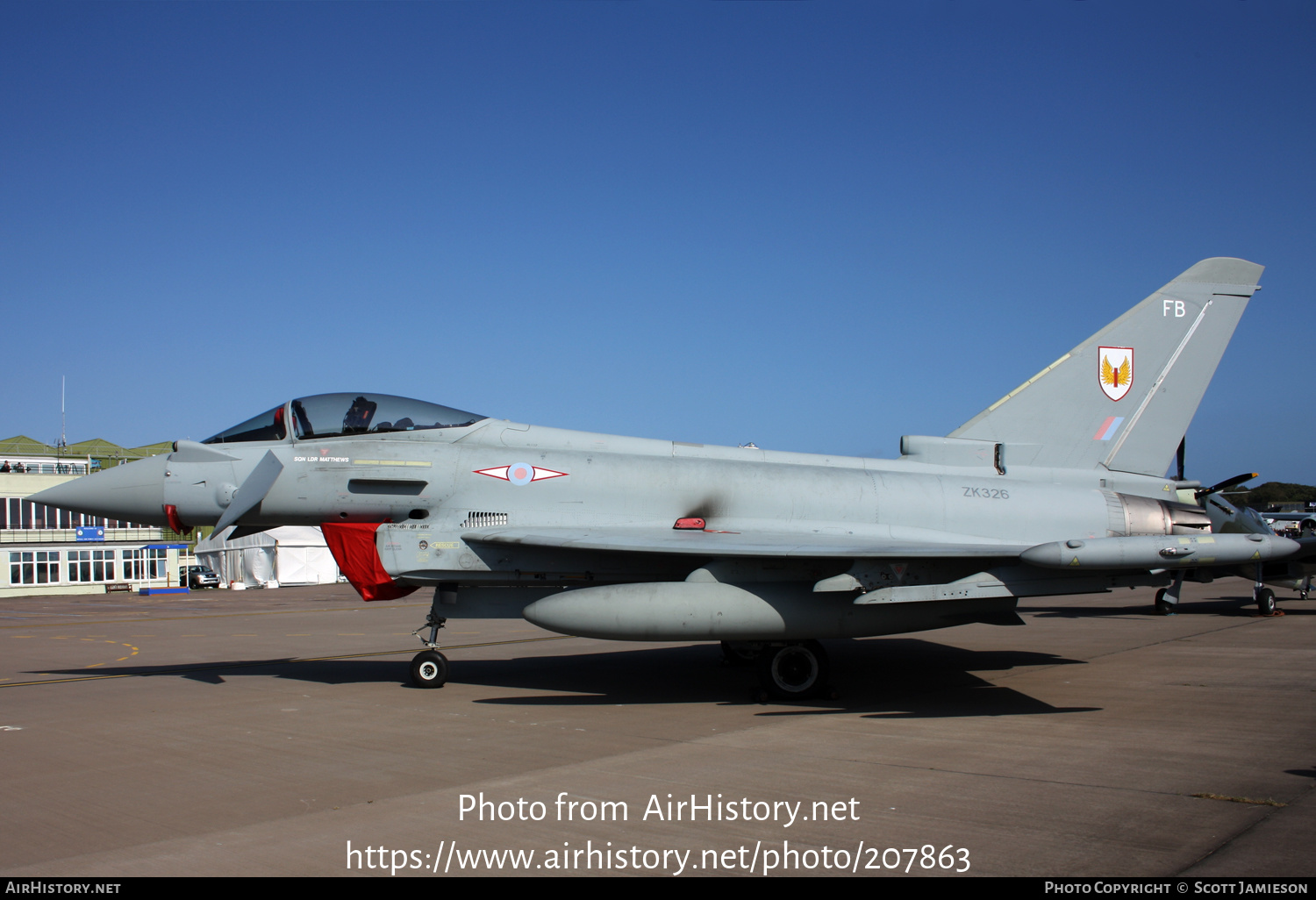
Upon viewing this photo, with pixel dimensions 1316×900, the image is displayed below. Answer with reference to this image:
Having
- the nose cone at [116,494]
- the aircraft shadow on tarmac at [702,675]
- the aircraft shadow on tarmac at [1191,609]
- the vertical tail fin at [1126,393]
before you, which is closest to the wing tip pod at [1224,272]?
the vertical tail fin at [1126,393]

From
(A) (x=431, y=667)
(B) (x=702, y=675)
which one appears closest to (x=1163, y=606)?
(B) (x=702, y=675)

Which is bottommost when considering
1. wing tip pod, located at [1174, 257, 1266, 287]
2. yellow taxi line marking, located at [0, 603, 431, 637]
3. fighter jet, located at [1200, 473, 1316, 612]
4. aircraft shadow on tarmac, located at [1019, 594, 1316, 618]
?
aircraft shadow on tarmac, located at [1019, 594, 1316, 618]

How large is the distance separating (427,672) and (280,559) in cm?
3761

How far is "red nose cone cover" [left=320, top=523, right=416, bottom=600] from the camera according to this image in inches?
398

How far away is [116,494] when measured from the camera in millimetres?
10148

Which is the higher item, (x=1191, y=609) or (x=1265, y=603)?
(x=1265, y=603)

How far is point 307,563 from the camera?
148 feet

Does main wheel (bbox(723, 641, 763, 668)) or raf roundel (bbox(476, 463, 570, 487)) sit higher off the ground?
raf roundel (bbox(476, 463, 570, 487))

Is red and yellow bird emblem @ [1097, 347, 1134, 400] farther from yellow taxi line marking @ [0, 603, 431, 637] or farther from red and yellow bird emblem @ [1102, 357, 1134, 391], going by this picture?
yellow taxi line marking @ [0, 603, 431, 637]

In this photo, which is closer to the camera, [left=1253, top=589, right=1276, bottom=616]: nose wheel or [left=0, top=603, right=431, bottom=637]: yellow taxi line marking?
[left=1253, top=589, right=1276, bottom=616]: nose wheel

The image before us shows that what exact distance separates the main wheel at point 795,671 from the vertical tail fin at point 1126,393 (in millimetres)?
3572

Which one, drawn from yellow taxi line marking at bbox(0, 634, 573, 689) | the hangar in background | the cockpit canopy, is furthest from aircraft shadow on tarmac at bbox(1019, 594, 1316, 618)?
the hangar in background

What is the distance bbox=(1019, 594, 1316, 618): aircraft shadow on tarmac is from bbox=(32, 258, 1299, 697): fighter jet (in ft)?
31.8

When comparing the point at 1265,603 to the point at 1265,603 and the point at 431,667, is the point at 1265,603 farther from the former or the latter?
the point at 431,667
